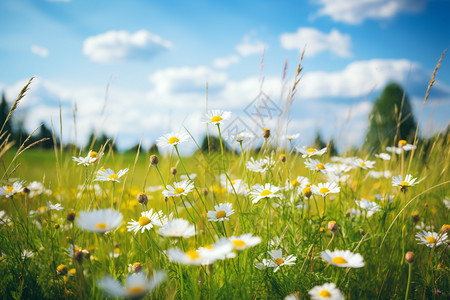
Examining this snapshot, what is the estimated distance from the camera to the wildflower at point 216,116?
1.36m

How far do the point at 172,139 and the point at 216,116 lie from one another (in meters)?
0.25

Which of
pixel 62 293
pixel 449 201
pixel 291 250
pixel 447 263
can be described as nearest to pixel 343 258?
pixel 291 250

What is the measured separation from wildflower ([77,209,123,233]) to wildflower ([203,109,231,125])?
669 millimetres

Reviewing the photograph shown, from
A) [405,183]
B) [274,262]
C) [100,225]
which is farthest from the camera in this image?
[405,183]

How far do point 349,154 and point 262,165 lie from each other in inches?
71.9

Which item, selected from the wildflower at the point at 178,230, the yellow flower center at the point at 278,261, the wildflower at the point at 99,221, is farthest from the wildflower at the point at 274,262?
the wildflower at the point at 99,221

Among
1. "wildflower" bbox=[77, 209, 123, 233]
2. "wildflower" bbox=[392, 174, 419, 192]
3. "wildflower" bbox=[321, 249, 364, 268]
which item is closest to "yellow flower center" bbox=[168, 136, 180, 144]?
"wildflower" bbox=[77, 209, 123, 233]

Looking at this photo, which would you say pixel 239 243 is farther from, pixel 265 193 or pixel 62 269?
pixel 62 269

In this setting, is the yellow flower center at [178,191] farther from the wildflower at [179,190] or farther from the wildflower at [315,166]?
the wildflower at [315,166]

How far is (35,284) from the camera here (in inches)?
46.6

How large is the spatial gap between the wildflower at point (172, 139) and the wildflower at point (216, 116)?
14cm

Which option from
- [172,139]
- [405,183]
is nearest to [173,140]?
[172,139]

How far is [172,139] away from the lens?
1.33 meters

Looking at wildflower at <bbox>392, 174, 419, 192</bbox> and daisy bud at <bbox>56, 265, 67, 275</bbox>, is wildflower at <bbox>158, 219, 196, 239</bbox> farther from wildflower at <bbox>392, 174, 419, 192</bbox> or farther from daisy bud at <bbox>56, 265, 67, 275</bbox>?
wildflower at <bbox>392, 174, 419, 192</bbox>
